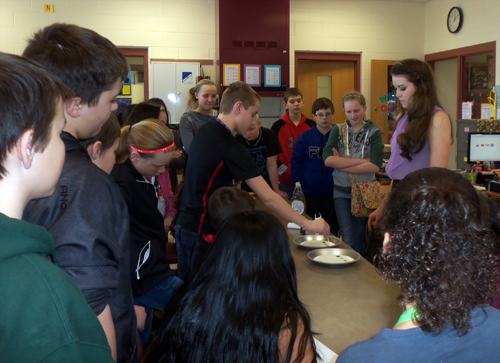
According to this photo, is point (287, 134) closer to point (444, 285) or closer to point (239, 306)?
point (239, 306)

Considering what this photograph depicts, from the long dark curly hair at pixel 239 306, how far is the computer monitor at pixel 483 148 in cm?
348

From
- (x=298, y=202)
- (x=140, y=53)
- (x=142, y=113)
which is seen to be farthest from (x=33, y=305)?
(x=140, y=53)

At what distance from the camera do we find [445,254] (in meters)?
0.86

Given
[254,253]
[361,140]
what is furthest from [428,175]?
[361,140]

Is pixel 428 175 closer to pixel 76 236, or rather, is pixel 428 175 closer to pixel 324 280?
pixel 76 236

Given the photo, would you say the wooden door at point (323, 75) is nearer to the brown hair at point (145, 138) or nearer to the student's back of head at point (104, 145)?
the brown hair at point (145, 138)

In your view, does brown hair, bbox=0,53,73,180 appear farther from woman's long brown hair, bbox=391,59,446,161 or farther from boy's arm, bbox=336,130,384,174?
boy's arm, bbox=336,130,384,174

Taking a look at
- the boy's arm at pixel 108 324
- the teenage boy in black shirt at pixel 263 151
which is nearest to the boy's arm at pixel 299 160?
the teenage boy in black shirt at pixel 263 151

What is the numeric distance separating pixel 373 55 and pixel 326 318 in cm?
607

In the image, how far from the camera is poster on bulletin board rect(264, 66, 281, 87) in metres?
5.79

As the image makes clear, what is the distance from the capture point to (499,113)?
479 centimetres

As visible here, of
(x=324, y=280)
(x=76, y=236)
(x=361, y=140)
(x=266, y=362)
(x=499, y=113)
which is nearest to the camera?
(x=76, y=236)

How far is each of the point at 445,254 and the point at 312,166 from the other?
2789 millimetres

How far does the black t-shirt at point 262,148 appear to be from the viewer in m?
3.67
